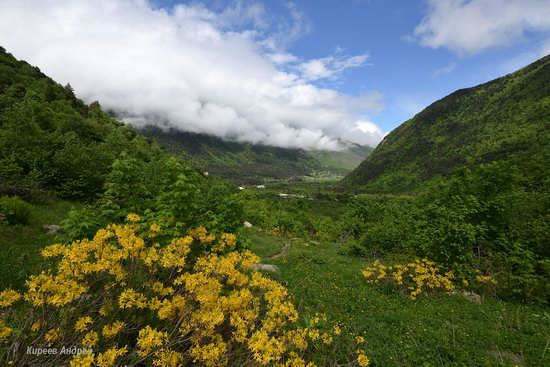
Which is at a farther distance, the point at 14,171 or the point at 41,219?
the point at 14,171

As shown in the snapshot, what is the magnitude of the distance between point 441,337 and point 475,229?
28.2ft

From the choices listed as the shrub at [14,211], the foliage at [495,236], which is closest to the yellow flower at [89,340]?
the shrub at [14,211]

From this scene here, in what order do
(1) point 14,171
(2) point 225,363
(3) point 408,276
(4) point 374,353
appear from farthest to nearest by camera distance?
(1) point 14,171 → (3) point 408,276 → (4) point 374,353 → (2) point 225,363

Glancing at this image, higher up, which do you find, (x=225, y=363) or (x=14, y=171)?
(x=14, y=171)

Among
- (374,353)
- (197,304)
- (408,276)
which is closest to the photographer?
(197,304)

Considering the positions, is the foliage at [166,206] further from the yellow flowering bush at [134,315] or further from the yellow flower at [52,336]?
the yellow flower at [52,336]

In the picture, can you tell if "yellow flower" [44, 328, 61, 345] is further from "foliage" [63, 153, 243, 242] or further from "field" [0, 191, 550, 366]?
"field" [0, 191, 550, 366]

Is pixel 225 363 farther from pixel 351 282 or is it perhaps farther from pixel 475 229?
pixel 475 229

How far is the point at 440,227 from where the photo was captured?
14836 mm

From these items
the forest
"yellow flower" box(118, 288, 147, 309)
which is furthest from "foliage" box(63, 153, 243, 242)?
"yellow flower" box(118, 288, 147, 309)

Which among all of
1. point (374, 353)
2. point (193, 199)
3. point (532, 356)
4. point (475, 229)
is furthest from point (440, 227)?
point (193, 199)

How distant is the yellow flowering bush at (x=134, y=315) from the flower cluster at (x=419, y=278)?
30.1 ft

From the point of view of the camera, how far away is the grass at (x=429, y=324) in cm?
765

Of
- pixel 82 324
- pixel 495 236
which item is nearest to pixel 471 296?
pixel 495 236
